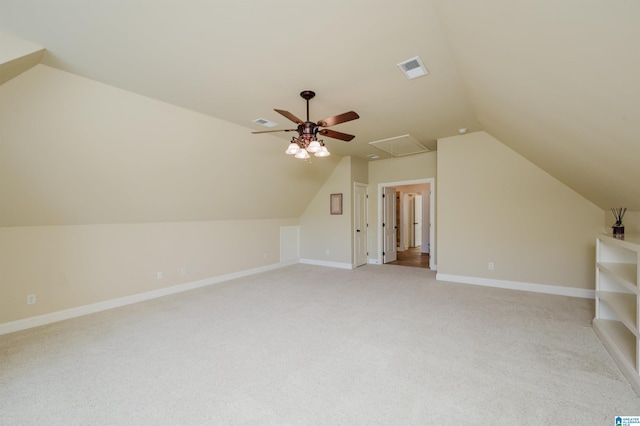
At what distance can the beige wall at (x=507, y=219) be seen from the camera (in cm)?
444

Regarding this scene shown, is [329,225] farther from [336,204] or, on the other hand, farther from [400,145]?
[400,145]

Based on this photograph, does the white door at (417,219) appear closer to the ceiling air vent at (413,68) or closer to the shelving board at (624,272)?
the shelving board at (624,272)

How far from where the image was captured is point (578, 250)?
4414 mm

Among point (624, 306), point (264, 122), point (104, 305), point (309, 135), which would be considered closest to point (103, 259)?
point (104, 305)

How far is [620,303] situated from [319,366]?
3.10 meters

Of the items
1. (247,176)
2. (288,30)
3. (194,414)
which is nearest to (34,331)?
(194,414)

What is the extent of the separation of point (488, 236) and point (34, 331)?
7041mm

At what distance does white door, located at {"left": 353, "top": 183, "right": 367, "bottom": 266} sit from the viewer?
6977mm

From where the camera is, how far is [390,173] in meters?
7.18

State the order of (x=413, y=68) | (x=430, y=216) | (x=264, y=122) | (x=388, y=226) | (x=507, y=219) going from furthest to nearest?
1. (x=388, y=226)
2. (x=430, y=216)
3. (x=507, y=219)
4. (x=264, y=122)
5. (x=413, y=68)

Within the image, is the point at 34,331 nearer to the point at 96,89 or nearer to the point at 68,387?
the point at 68,387

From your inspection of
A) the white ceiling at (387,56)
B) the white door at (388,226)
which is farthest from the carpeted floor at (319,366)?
the white door at (388,226)

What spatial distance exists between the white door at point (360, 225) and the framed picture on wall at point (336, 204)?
0.39 metres

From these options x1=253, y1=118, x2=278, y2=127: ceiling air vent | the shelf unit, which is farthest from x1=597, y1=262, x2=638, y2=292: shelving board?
x1=253, y1=118, x2=278, y2=127: ceiling air vent
